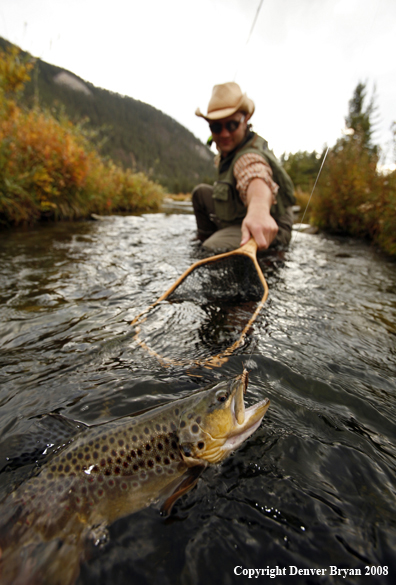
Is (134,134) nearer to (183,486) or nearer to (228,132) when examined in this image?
(228,132)

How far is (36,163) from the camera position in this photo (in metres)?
8.27

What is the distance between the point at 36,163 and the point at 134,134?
13650cm

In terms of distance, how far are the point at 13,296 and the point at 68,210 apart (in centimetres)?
712

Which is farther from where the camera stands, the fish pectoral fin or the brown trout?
the fish pectoral fin

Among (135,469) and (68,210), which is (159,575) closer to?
(135,469)

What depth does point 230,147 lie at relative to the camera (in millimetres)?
6078

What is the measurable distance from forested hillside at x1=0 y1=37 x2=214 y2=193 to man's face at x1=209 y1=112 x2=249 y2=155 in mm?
59577

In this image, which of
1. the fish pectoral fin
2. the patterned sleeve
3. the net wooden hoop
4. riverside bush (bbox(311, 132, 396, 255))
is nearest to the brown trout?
the fish pectoral fin

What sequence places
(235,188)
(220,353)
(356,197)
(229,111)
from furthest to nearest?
(356,197), (235,188), (229,111), (220,353)

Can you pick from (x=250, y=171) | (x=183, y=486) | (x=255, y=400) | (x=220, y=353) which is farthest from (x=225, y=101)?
(x=183, y=486)

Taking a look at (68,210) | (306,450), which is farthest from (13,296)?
(68,210)

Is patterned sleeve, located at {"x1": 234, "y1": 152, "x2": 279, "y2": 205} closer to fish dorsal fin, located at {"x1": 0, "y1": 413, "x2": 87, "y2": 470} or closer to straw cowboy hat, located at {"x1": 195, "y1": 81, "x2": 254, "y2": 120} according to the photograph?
straw cowboy hat, located at {"x1": 195, "y1": 81, "x2": 254, "y2": 120}

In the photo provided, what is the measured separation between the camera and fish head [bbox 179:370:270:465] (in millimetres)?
1530

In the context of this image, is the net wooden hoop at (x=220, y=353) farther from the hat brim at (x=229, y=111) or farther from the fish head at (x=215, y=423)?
the hat brim at (x=229, y=111)
